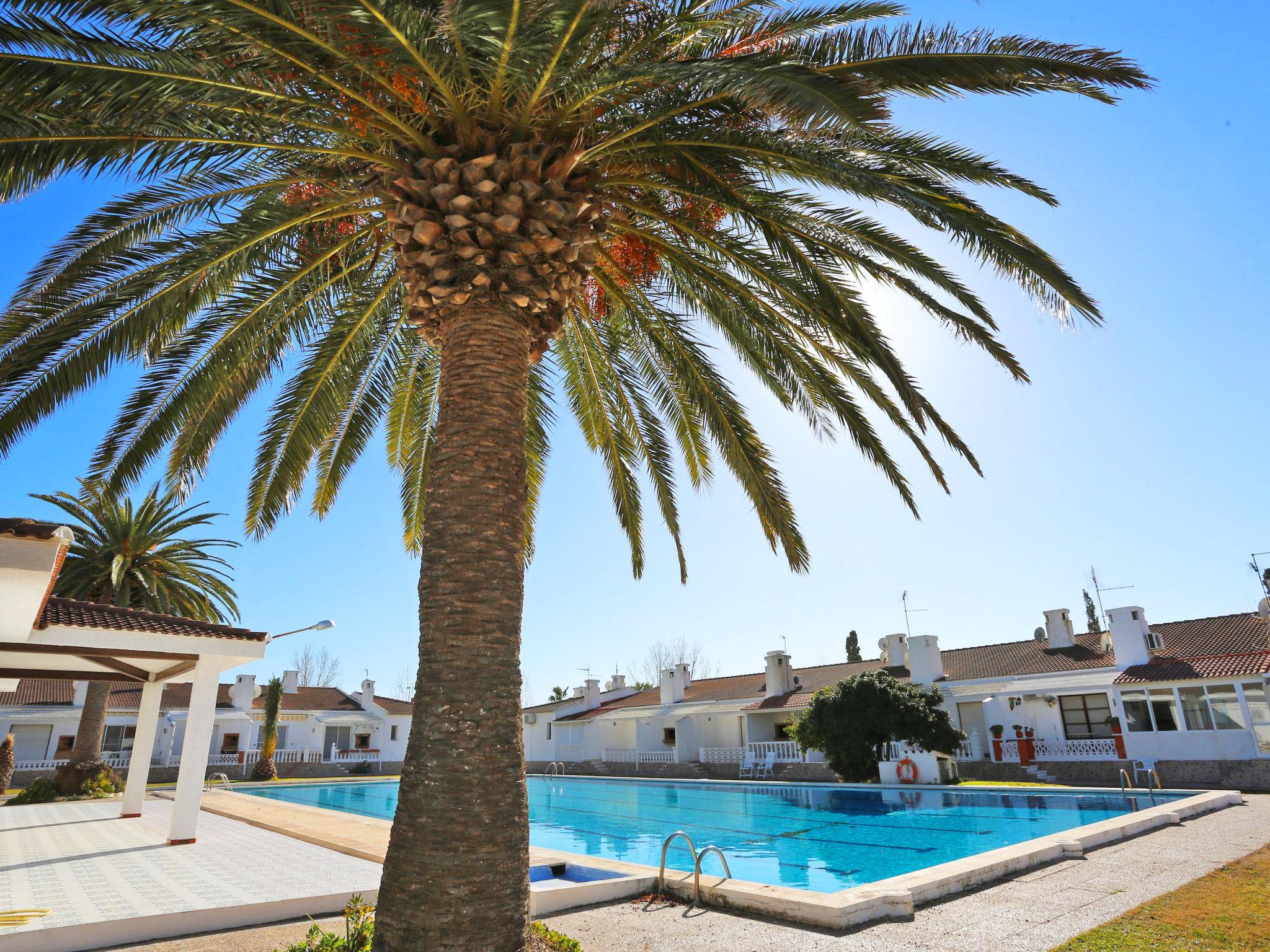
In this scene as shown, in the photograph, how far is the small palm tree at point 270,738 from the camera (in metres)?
36.4

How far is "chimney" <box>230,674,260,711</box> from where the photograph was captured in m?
41.7

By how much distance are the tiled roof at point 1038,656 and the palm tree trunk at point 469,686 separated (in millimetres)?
24964

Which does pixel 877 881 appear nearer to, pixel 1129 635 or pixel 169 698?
pixel 1129 635

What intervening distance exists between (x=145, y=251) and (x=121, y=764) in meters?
38.4

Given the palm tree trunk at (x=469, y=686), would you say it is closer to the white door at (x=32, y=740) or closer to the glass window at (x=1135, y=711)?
the glass window at (x=1135, y=711)

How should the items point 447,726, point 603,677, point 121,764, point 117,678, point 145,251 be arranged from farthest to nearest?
point 603,677 < point 121,764 < point 117,678 < point 145,251 < point 447,726

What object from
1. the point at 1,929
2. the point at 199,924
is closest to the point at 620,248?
the point at 199,924

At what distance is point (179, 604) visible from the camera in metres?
24.2

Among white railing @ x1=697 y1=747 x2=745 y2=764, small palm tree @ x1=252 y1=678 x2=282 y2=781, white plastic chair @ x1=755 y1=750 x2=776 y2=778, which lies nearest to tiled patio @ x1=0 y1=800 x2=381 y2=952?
white plastic chair @ x1=755 y1=750 x2=776 y2=778

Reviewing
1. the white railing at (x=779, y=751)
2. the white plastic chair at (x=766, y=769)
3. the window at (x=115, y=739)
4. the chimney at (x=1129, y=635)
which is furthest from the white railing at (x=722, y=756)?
the window at (x=115, y=739)

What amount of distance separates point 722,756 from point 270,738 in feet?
71.4

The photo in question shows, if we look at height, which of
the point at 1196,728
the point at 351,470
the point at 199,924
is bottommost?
the point at 199,924

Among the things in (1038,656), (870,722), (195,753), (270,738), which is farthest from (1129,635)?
(270,738)

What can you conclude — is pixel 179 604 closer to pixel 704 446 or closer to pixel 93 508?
pixel 93 508
